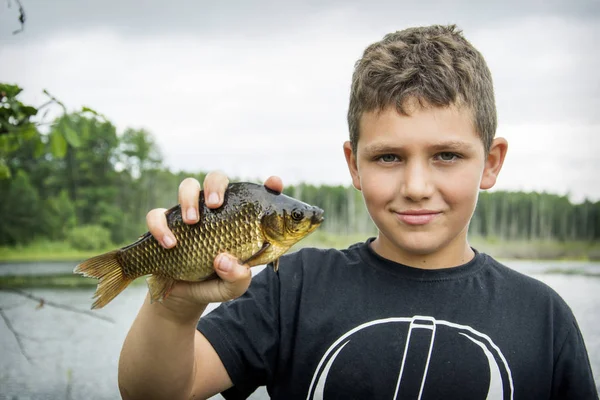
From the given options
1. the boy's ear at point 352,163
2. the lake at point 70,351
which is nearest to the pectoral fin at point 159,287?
the boy's ear at point 352,163

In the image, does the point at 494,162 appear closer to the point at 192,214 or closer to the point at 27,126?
the point at 192,214

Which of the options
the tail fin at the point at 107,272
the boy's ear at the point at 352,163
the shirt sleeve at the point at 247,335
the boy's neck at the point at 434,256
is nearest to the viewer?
the tail fin at the point at 107,272

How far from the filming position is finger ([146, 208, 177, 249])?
69.8 inches

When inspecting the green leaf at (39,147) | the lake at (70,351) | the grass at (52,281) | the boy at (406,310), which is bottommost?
the grass at (52,281)

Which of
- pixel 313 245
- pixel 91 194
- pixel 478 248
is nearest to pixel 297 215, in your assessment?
pixel 313 245

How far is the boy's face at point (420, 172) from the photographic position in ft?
6.77

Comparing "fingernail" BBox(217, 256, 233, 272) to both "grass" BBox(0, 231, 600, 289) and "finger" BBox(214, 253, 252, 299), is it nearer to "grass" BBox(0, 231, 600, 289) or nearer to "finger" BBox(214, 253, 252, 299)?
"finger" BBox(214, 253, 252, 299)

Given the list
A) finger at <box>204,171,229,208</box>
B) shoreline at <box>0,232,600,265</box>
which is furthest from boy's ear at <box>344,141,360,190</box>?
shoreline at <box>0,232,600,265</box>

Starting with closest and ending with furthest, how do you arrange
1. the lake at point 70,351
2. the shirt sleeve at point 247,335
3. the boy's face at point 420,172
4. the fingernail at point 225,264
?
the fingernail at point 225,264 → the boy's face at point 420,172 → the shirt sleeve at point 247,335 → the lake at point 70,351

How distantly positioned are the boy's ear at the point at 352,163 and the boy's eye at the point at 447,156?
42cm

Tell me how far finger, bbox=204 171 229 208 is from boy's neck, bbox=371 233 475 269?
0.87 metres

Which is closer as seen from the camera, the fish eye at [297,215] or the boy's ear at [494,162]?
the fish eye at [297,215]

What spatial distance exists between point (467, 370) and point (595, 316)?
10712mm

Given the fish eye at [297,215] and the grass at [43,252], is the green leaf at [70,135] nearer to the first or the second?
the fish eye at [297,215]
